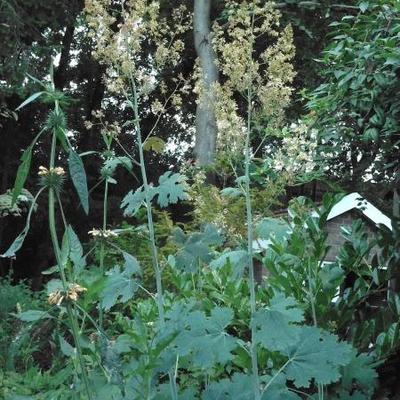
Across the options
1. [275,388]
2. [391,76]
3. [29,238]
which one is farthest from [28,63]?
[275,388]

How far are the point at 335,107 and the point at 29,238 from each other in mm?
13111

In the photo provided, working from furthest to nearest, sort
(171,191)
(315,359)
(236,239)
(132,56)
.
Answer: (236,239) → (132,56) → (171,191) → (315,359)

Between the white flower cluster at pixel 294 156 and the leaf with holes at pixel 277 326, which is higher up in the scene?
the white flower cluster at pixel 294 156

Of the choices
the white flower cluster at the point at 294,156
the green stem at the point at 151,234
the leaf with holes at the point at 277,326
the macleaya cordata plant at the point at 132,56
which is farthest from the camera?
the white flower cluster at the point at 294,156

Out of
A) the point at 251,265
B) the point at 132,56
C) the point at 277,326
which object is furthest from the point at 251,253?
the point at 132,56

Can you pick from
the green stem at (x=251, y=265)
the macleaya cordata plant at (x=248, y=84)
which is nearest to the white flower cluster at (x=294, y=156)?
the macleaya cordata plant at (x=248, y=84)

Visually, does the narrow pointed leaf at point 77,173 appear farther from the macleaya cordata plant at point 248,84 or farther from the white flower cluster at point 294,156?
the white flower cluster at point 294,156

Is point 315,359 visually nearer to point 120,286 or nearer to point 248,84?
point 120,286

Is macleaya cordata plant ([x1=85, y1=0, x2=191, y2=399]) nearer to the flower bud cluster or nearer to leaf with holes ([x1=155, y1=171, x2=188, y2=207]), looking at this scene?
leaf with holes ([x1=155, y1=171, x2=188, y2=207])

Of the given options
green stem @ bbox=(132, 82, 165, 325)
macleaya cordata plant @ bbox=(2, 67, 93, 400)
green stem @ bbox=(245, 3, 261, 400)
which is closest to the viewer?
macleaya cordata plant @ bbox=(2, 67, 93, 400)

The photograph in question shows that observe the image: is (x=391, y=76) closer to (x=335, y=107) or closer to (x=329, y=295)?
(x=335, y=107)

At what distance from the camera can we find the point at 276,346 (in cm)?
176

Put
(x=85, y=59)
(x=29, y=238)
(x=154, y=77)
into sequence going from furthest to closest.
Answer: (x=85, y=59) → (x=29, y=238) → (x=154, y=77)

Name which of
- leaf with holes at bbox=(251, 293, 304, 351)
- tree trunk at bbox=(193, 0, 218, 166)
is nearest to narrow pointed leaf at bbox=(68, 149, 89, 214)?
leaf with holes at bbox=(251, 293, 304, 351)
